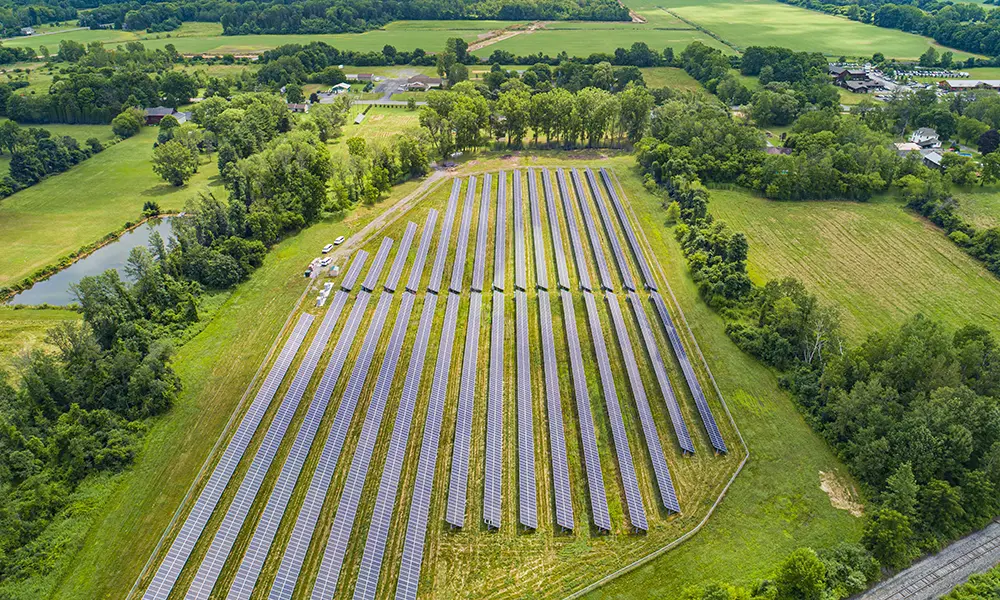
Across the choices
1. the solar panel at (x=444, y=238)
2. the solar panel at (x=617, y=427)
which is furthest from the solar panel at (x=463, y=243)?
the solar panel at (x=617, y=427)

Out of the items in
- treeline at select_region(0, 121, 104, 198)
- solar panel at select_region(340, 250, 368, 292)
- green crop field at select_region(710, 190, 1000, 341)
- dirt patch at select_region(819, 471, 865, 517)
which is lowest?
dirt patch at select_region(819, 471, 865, 517)

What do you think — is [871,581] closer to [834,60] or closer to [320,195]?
[320,195]

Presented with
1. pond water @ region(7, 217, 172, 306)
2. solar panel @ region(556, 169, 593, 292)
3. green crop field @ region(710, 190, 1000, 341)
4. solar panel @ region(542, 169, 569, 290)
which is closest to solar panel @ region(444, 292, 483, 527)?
solar panel @ region(542, 169, 569, 290)

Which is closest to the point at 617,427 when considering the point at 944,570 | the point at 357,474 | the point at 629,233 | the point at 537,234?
the point at 357,474

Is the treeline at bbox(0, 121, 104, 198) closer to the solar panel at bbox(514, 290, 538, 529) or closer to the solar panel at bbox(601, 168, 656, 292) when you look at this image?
the solar panel at bbox(514, 290, 538, 529)

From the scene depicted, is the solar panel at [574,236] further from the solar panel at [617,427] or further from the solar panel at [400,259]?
the solar panel at [400,259]
